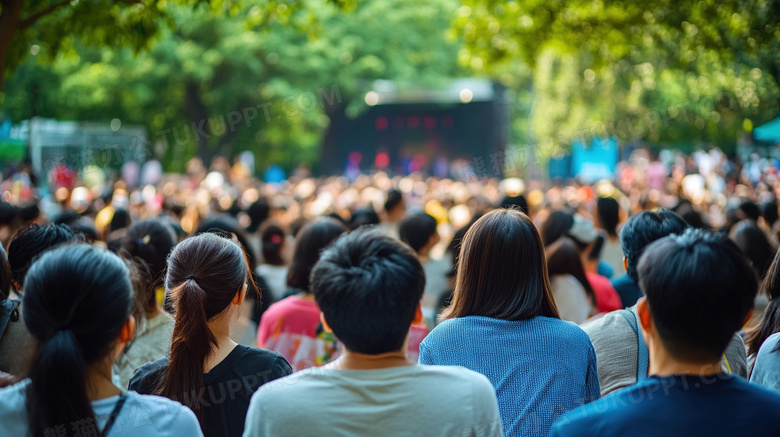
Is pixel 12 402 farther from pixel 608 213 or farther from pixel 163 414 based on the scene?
pixel 608 213

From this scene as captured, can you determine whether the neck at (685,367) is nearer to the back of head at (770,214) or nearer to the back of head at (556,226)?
the back of head at (556,226)

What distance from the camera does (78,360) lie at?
181 cm

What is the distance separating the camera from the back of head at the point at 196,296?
241 centimetres

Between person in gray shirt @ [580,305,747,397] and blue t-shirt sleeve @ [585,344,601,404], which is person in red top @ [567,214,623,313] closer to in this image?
person in gray shirt @ [580,305,747,397]

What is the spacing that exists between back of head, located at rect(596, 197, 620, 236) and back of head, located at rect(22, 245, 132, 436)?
15.9 feet

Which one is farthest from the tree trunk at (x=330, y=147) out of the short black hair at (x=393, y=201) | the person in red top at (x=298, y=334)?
the person in red top at (x=298, y=334)

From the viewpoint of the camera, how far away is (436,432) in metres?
1.86

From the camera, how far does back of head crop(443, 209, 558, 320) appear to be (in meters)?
2.53

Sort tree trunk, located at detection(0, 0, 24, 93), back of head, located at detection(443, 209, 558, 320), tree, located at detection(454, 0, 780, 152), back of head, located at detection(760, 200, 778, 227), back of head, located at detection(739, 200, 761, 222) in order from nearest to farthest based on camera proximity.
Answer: back of head, located at detection(443, 209, 558, 320), tree trunk, located at detection(0, 0, 24, 93), back of head, located at detection(739, 200, 761, 222), back of head, located at detection(760, 200, 778, 227), tree, located at detection(454, 0, 780, 152)

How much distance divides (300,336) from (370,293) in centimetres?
228

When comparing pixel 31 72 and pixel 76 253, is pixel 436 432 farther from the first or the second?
pixel 31 72

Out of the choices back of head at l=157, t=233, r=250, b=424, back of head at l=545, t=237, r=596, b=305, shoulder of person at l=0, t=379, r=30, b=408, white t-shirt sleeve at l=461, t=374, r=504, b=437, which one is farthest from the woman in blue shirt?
back of head at l=545, t=237, r=596, b=305

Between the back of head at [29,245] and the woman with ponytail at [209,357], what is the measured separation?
993 millimetres

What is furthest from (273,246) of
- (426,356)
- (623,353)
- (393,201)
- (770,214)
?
(770,214)
